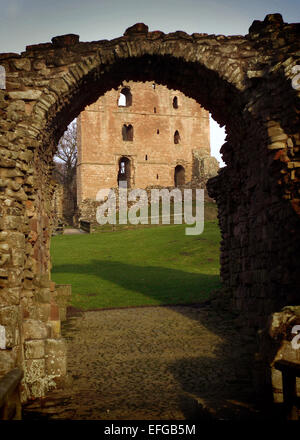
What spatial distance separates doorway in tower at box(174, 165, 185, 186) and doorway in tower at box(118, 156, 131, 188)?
5408 millimetres

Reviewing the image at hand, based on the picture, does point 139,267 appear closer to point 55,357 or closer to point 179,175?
point 55,357

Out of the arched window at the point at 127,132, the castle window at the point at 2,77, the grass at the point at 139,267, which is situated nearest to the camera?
the castle window at the point at 2,77

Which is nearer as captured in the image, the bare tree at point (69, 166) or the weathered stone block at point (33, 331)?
the weathered stone block at point (33, 331)

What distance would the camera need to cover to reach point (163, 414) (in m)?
4.14

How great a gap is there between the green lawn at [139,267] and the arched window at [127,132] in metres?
17.7

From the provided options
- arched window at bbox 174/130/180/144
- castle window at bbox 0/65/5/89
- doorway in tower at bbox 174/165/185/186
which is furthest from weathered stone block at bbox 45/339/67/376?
arched window at bbox 174/130/180/144

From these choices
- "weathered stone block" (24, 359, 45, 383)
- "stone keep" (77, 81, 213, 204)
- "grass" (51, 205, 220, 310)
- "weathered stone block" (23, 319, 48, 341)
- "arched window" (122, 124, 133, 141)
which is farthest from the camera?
"arched window" (122, 124, 133, 141)

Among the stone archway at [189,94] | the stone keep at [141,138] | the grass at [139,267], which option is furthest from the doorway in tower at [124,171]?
the stone archway at [189,94]

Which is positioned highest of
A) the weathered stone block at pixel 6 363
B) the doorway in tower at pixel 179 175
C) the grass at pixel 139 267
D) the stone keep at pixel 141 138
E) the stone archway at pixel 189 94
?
the stone keep at pixel 141 138

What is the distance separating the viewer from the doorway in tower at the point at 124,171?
40438 millimetres

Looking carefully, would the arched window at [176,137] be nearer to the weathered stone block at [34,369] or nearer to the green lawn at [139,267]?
the green lawn at [139,267]

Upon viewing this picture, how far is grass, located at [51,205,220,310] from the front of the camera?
12434mm

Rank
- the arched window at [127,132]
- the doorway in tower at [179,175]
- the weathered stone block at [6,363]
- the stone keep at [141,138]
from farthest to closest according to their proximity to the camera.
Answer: the doorway in tower at [179,175], the arched window at [127,132], the stone keep at [141,138], the weathered stone block at [6,363]

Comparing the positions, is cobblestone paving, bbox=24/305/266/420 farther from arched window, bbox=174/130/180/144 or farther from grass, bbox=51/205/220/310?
arched window, bbox=174/130/180/144
